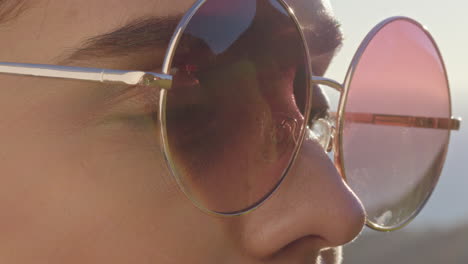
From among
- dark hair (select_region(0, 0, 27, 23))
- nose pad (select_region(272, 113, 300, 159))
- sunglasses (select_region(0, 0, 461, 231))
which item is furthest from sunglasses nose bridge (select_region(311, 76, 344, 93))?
dark hair (select_region(0, 0, 27, 23))

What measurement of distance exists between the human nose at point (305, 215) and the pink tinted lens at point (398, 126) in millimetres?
412

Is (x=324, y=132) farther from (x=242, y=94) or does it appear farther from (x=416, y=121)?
(x=242, y=94)

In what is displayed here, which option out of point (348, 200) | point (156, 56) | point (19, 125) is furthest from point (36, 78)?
point (348, 200)

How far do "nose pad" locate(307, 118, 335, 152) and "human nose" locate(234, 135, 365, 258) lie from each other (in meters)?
0.45

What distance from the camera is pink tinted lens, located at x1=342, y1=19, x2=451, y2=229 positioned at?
60.9 inches

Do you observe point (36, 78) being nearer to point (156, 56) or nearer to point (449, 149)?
point (156, 56)

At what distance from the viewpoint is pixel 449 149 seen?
1797 mm

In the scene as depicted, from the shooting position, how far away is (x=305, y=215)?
40.9 inches

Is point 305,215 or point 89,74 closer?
point 89,74

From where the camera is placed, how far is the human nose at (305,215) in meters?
1.02

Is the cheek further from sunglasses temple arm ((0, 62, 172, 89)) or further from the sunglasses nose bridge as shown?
the sunglasses nose bridge

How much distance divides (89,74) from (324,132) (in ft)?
3.06

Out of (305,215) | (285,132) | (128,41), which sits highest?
(128,41)

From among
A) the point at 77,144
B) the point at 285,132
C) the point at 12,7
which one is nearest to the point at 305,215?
the point at 285,132
